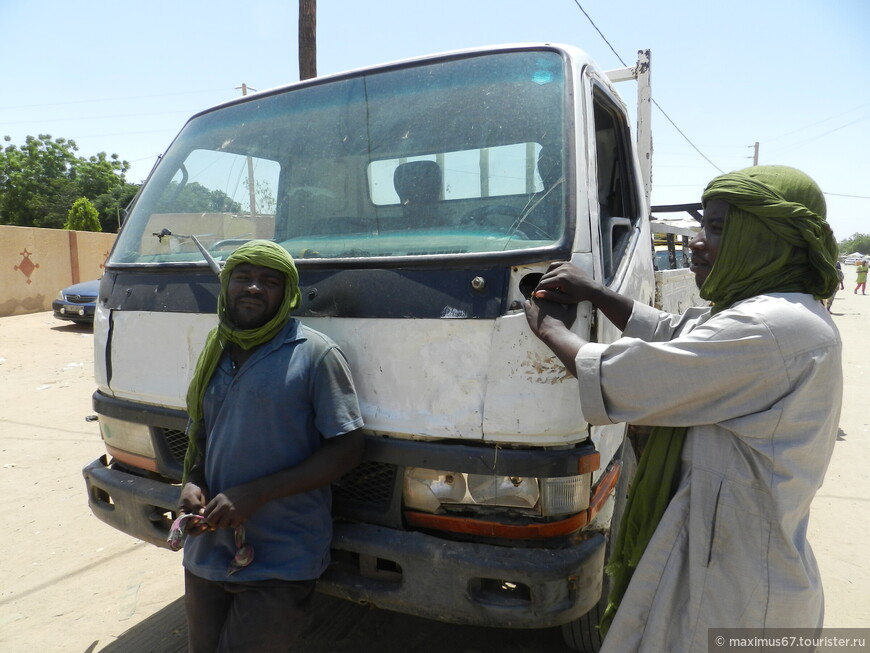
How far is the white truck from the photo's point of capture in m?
1.91

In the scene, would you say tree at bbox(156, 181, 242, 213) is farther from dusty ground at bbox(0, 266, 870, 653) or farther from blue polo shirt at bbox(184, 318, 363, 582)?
dusty ground at bbox(0, 266, 870, 653)

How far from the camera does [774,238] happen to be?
1.44 metres

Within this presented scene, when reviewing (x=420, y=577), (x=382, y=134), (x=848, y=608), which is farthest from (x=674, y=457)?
(x=848, y=608)

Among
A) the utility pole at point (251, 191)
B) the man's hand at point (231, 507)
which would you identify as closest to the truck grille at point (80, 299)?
the utility pole at point (251, 191)

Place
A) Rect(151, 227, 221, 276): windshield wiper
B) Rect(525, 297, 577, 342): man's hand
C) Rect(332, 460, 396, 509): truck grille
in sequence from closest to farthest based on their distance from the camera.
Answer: Rect(525, 297, 577, 342): man's hand
Rect(332, 460, 396, 509): truck grille
Rect(151, 227, 221, 276): windshield wiper

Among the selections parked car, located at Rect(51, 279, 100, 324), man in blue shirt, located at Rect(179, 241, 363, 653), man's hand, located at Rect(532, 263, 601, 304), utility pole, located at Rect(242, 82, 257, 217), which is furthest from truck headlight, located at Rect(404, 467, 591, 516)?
parked car, located at Rect(51, 279, 100, 324)

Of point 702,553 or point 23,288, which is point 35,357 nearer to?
point 23,288

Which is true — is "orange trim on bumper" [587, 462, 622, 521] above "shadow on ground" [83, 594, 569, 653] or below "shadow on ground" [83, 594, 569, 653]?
above

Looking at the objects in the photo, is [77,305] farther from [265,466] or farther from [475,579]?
[475,579]

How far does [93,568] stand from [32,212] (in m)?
42.8

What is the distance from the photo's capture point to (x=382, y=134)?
8.13 feet

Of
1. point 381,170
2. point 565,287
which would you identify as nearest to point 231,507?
point 565,287

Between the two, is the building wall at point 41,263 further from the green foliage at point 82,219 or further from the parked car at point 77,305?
the green foliage at point 82,219

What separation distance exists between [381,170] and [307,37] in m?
7.53
